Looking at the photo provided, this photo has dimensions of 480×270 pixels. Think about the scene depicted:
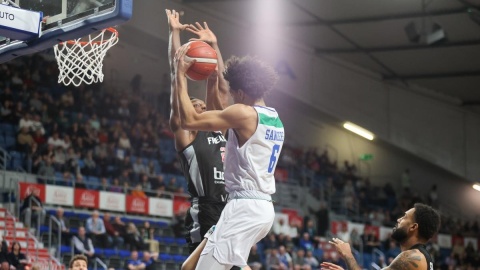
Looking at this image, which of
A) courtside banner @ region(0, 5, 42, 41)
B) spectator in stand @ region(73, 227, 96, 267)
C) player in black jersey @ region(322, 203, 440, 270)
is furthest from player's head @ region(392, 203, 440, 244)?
spectator in stand @ region(73, 227, 96, 267)

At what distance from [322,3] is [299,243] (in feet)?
24.1

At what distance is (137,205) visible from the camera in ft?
68.2

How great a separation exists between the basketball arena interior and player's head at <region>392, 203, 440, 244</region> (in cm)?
1068

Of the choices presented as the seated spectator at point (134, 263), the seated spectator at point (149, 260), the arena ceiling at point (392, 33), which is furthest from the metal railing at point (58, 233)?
the arena ceiling at point (392, 33)

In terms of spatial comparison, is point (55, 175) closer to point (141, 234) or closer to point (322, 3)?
point (141, 234)

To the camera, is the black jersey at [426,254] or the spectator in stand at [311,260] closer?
the black jersey at [426,254]

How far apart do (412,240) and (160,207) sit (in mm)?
14979

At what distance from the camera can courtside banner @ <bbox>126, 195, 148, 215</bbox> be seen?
20594 mm

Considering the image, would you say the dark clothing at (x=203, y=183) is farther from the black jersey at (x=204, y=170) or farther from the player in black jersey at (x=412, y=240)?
the player in black jersey at (x=412, y=240)

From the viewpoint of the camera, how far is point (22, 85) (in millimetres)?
22422

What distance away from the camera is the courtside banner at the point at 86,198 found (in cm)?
1956

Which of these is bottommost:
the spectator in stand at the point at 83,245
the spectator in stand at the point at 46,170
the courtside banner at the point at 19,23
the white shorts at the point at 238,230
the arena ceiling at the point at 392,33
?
the spectator in stand at the point at 83,245

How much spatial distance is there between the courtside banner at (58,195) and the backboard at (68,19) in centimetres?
1117

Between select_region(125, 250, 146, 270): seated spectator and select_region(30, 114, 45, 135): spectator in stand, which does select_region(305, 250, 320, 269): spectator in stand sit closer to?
select_region(125, 250, 146, 270): seated spectator
